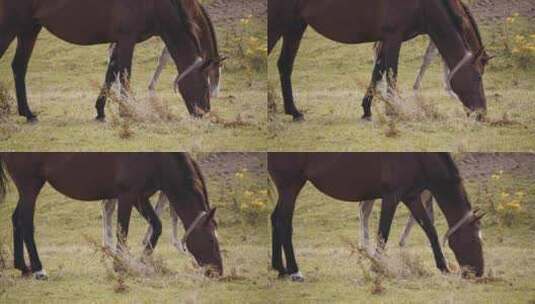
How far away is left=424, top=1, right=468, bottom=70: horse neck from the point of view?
18.2 ft

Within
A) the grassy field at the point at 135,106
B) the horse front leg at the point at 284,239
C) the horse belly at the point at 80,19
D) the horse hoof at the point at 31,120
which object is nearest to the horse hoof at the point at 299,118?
the grassy field at the point at 135,106

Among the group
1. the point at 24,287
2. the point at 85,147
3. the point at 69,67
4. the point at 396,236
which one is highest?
the point at 69,67

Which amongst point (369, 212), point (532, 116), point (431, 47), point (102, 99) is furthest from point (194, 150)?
point (532, 116)

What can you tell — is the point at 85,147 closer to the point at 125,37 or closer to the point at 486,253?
the point at 125,37

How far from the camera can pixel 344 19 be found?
224 inches

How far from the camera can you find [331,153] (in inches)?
222

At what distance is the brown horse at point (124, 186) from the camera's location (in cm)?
559

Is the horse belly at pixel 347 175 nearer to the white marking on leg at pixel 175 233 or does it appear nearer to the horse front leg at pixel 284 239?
A: the horse front leg at pixel 284 239

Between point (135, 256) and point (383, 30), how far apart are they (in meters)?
1.92

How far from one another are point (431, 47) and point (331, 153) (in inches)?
33.4

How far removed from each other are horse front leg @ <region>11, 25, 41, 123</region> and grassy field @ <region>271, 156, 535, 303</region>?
66.2 inches

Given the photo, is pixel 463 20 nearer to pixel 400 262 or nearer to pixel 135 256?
pixel 400 262

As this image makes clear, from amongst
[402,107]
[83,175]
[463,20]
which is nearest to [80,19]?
[83,175]

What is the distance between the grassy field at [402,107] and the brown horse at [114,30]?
18.8 inches
